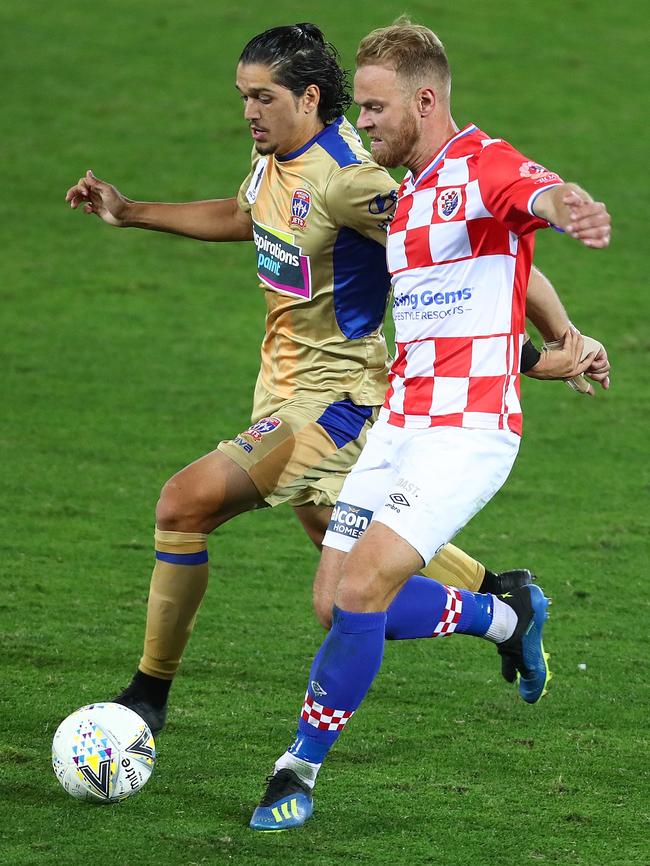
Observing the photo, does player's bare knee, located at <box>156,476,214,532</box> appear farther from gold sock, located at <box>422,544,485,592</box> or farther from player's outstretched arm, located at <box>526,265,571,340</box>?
player's outstretched arm, located at <box>526,265,571,340</box>

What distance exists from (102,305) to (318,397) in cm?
714

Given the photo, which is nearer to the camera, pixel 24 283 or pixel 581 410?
pixel 581 410

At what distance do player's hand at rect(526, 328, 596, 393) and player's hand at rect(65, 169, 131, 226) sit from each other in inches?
65.4

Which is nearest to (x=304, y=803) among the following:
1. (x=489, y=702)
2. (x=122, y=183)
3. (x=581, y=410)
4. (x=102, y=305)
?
(x=489, y=702)

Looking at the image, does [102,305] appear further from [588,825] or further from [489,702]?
[588,825]

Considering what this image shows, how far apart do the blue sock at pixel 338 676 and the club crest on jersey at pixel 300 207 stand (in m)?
1.40

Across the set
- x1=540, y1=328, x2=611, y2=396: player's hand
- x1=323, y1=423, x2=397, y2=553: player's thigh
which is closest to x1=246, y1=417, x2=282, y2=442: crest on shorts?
x1=323, y1=423, x2=397, y2=553: player's thigh

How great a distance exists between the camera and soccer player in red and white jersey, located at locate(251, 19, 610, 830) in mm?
3828

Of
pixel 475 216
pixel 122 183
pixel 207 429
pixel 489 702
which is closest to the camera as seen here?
pixel 475 216

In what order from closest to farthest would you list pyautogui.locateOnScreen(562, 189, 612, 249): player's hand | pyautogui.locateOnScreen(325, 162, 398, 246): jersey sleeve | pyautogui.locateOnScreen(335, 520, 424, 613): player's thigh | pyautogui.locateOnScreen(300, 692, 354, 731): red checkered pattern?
pyautogui.locateOnScreen(562, 189, 612, 249): player's hand
pyautogui.locateOnScreen(335, 520, 424, 613): player's thigh
pyautogui.locateOnScreen(300, 692, 354, 731): red checkered pattern
pyautogui.locateOnScreen(325, 162, 398, 246): jersey sleeve

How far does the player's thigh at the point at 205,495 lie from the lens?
4.41 m

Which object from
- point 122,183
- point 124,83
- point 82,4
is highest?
point 82,4

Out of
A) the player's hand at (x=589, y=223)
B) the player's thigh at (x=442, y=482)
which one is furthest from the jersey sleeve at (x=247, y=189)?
the player's hand at (x=589, y=223)

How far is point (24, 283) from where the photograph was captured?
12000 millimetres
